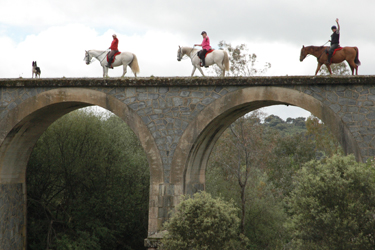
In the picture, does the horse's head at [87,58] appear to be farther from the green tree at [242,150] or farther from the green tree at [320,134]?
the green tree at [320,134]

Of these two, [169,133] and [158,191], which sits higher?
[169,133]

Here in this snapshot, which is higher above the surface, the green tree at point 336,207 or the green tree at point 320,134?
the green tree at point 320,134

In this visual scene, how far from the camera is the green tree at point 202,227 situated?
24.5 feet

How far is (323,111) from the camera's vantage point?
342 inches

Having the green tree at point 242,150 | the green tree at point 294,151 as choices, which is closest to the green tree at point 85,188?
the green tree at point 242,150

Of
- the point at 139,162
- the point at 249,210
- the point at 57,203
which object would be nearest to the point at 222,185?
the point at 249,210

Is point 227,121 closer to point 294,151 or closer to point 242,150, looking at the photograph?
point 242,150

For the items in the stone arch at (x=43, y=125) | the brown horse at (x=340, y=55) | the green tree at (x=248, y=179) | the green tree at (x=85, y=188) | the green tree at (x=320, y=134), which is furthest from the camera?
the green tree at (x=320, y=134)

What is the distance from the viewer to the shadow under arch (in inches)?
340

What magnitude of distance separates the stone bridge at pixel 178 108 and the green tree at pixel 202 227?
5.49 feet

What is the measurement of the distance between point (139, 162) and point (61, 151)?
2.95m

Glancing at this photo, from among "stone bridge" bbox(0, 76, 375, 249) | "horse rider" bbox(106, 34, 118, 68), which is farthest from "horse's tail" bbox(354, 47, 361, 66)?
"horse rider" bbox(106, 34, 118, 68)

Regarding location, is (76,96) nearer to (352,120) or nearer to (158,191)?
(158,191)

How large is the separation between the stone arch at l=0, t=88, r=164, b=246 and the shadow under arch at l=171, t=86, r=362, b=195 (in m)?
0.56
